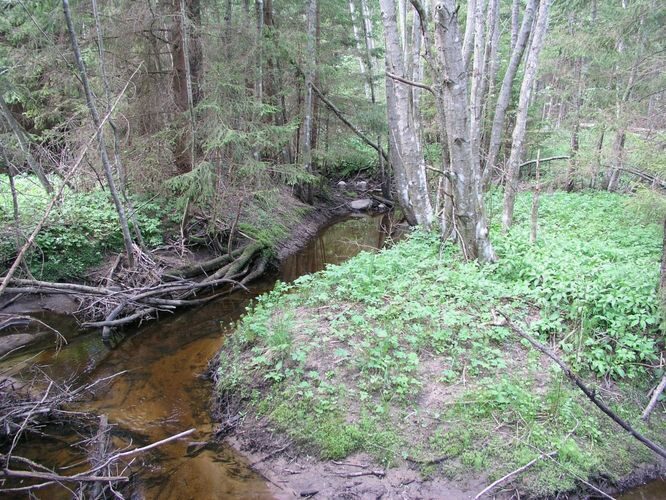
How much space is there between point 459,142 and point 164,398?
5575 mm

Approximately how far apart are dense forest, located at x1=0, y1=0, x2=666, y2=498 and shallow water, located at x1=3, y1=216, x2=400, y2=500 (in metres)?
0.26

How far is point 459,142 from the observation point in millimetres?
6457

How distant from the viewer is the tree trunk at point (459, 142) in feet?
19.7

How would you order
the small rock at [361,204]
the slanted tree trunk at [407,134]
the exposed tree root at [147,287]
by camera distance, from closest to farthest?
the exposed tree root at [147,287] → the slanted tree trunk at [407,134] → the small rock at [361,204]

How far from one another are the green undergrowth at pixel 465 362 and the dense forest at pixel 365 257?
0.03 m

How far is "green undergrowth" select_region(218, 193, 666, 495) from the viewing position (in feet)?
13.9

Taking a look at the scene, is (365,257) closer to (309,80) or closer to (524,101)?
(524,101)

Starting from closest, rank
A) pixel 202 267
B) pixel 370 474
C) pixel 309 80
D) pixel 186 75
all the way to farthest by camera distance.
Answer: pixel 370 474 < pixel 186 75 < pixel 202 267 < pixel 309 80

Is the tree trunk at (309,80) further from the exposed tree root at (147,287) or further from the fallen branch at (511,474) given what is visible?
the fallen branch at (511,474)

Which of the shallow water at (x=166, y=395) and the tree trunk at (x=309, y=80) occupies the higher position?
the tree trunk at (x=309, y=80)

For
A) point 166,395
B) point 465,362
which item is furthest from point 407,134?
point 166,395

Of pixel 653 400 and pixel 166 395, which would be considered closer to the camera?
pixel 653 400

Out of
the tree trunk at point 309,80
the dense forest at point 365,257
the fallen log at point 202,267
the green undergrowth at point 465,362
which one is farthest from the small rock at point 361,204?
the green undergrowth at point 465,362

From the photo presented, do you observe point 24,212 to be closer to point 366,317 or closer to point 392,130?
point 366,317
